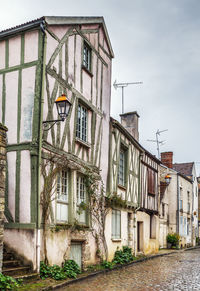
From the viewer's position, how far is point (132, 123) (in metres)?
16.7

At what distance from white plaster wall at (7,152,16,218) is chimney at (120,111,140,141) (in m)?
9.15

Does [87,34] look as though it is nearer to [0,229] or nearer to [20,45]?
[20,45]

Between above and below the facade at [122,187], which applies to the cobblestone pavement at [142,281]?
below

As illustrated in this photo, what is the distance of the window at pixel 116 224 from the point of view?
12.3m

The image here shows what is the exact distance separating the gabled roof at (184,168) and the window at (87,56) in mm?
20874

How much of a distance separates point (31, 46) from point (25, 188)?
10.8 ft

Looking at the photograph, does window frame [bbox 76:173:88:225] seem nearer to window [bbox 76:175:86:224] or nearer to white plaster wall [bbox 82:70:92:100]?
window [bbox 76:175:86:224]

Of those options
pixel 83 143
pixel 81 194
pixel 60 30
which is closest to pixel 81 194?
pixel 81 194

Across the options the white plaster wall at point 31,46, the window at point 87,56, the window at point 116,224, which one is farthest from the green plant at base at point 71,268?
the window at point 87,56

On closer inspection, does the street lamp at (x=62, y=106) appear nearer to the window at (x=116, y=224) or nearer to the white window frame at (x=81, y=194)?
the white window frame at (x=81, y=194)

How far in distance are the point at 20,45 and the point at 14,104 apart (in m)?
1.43

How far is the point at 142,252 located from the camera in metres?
15.5

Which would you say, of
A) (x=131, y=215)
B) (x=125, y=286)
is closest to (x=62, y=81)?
(x=125, y=286)

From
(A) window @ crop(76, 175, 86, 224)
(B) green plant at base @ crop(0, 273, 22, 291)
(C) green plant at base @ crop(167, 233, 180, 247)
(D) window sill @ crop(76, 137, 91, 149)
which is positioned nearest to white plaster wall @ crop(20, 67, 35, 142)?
(D) window sill @ crop(76, 137, 91, 149)
